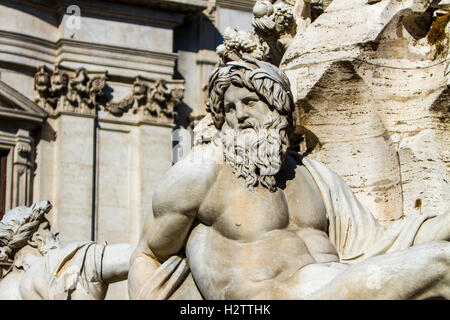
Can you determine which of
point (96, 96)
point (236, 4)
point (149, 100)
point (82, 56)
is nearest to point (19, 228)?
point (96, 96)

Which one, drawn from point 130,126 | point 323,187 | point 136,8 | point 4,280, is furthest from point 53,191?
point 323,187

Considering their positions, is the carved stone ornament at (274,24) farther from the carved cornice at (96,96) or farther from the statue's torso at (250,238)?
the carved cornice at (96,96)

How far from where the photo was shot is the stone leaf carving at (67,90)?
19.3 m

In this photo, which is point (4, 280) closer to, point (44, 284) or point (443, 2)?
point (44, 284)

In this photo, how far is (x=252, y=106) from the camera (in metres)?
5.26

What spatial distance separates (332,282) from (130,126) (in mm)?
15560

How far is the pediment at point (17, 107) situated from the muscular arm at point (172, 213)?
13535 millimetres

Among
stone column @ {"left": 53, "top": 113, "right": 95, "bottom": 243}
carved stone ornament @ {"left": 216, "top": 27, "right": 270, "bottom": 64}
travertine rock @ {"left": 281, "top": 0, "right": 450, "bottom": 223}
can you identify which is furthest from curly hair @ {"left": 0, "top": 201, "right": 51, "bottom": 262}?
stone column @ {"left": 53, "top": 113, "right": 95, "bottom": 243}

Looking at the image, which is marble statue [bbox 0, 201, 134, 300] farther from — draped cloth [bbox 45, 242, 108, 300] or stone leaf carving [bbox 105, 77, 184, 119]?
stone leaf carving [bbox 105, 77, 184, 119]

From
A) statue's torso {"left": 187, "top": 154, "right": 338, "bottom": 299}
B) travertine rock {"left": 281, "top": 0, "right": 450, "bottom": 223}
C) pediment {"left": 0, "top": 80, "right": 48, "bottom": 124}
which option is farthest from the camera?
pediment {"left": 0, "top": 80, "right": 48, "bottom": 124}

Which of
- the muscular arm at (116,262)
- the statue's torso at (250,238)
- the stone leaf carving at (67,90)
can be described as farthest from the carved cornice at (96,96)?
the statue's torso at (250,238)

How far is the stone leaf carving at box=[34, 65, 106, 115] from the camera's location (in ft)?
63.3

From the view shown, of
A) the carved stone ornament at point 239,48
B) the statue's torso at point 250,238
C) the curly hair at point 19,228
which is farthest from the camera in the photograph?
the curly hair at point 19,228

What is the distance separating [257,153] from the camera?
517 centimetres
